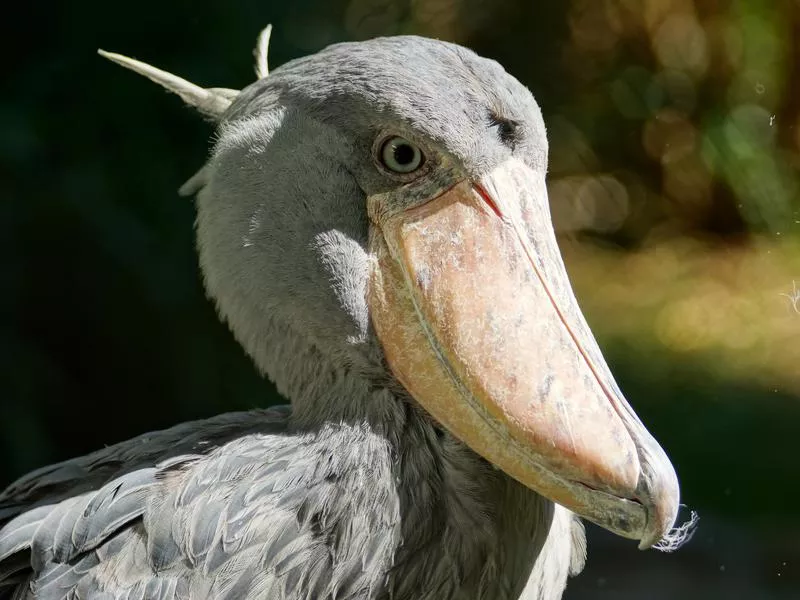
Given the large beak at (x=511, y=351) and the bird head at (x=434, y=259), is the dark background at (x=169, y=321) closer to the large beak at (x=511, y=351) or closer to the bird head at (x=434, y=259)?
the bird head at (x=434, y=259)

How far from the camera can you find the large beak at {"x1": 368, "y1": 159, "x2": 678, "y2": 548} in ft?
5.17

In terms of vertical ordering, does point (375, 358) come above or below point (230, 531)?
above

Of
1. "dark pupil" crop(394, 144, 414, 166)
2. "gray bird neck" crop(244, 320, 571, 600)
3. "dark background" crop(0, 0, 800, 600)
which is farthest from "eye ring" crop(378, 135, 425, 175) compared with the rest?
"dark background" crop(0, 0, 800, 600)

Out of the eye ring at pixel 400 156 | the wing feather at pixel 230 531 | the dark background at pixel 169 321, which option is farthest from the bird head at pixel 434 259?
the dark background at pixel 169 321

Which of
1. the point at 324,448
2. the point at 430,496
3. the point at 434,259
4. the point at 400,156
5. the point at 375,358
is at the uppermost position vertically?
the point at 400,156

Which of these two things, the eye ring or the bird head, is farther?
the eye ring

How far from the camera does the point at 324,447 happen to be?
179cm

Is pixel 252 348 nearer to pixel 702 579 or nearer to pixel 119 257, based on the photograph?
pixel 119 257

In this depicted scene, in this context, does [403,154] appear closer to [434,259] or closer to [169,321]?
[434,259]

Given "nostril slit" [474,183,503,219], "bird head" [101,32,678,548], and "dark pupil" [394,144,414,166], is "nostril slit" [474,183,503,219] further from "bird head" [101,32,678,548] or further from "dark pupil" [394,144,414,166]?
"dark pupil" [394,144,414,166]

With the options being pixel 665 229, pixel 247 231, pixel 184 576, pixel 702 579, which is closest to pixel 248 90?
pixel 247 231

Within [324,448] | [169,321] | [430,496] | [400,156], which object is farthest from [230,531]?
[169,321]

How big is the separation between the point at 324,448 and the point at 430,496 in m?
0.17

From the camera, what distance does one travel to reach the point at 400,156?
178cm
